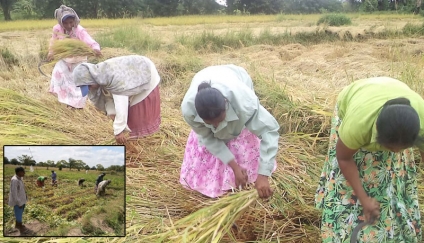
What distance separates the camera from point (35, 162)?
153 centimetres

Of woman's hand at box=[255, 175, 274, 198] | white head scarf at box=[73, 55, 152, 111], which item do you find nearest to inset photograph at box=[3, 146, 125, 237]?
woman's hand at box=[255, 175, 274, 198]

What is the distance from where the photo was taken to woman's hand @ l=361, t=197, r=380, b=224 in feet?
5.95

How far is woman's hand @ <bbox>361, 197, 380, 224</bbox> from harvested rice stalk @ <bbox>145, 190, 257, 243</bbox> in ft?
1.60

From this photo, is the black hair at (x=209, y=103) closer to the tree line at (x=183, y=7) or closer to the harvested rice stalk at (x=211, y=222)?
the harvested rice stalk at (x=211, y=222)

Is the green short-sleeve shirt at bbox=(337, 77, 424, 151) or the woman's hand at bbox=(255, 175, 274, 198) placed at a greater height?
the green short-sleeve shirt at bbox=(337, 77, 424, 151)

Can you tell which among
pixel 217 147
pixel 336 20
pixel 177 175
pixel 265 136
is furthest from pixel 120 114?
pixel 336 20

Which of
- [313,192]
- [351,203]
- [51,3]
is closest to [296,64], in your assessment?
[313,192]

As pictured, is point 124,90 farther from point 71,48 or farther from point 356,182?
point 356,182

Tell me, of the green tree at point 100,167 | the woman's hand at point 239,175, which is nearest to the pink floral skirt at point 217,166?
the woman's hand at point 239,175

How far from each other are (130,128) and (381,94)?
2.00 meters

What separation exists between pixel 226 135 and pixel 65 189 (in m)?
0.96

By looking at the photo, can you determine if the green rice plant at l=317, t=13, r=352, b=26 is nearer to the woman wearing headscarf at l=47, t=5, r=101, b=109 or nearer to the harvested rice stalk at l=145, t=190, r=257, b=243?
the woman wearing headscarf at l=47, t=5, r=101, b=109

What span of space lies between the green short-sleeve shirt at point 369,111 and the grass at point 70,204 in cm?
81

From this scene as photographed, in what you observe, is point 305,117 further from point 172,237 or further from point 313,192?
point 172,237
